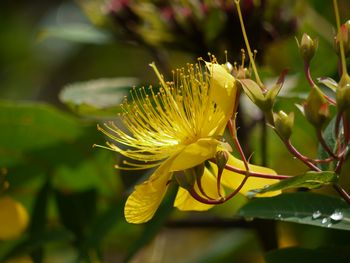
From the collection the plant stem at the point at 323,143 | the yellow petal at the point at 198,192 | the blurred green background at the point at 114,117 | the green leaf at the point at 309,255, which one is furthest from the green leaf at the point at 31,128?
the plant stem at the point at 323,143

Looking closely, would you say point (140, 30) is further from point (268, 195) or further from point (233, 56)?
point (268, 195)

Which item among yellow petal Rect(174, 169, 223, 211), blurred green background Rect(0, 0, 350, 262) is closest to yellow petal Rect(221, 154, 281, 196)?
yellow petal Rect(174, 169, 223, 211)

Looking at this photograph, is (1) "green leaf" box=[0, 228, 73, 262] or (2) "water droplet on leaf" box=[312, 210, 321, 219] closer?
(2) "water droplet on leaf" box=[312, 210, 321, 219]

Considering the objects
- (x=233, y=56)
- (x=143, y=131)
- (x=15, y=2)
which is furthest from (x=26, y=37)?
(x=143, y=131)

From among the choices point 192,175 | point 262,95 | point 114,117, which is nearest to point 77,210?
point 114,117

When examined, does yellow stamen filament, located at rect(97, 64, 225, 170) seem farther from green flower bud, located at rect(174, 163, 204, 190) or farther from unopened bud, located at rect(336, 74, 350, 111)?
unopened bud, located at rect(336, 74, 350, 111)

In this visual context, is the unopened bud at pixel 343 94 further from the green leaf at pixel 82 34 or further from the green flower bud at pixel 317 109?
the green leaf at pixel 82 34

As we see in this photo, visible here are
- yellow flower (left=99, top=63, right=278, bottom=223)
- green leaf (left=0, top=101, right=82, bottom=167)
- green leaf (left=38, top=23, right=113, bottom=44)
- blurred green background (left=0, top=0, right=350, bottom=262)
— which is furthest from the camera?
green leaf (left=38, top=23, right=113, bottom=44)
